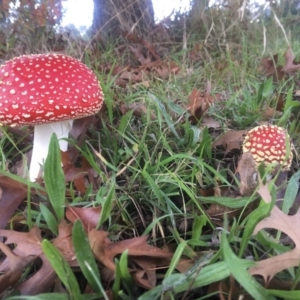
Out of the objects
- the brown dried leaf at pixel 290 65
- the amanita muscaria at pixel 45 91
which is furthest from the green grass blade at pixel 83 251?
the brown dried leaf at pixel 290 65

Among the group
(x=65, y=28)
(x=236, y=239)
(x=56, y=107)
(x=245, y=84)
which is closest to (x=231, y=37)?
(x=245, y=84)

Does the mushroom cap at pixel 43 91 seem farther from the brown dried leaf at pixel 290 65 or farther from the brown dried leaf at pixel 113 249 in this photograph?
the brown dried leaf at pixel 290 65

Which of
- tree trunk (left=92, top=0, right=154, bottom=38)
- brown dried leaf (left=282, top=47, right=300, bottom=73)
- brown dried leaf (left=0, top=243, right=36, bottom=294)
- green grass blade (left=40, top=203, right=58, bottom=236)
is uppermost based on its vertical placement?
tree trunk (left=92, top=0, right=154, bottom=38)

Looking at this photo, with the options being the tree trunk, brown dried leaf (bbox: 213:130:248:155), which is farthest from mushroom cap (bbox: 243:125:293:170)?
the tree trunk

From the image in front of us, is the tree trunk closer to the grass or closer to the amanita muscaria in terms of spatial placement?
the grass

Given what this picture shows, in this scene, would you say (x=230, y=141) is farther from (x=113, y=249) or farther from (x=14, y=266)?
(x=14, y=266)

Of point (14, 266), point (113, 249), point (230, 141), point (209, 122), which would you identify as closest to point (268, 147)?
point (230, 141)
